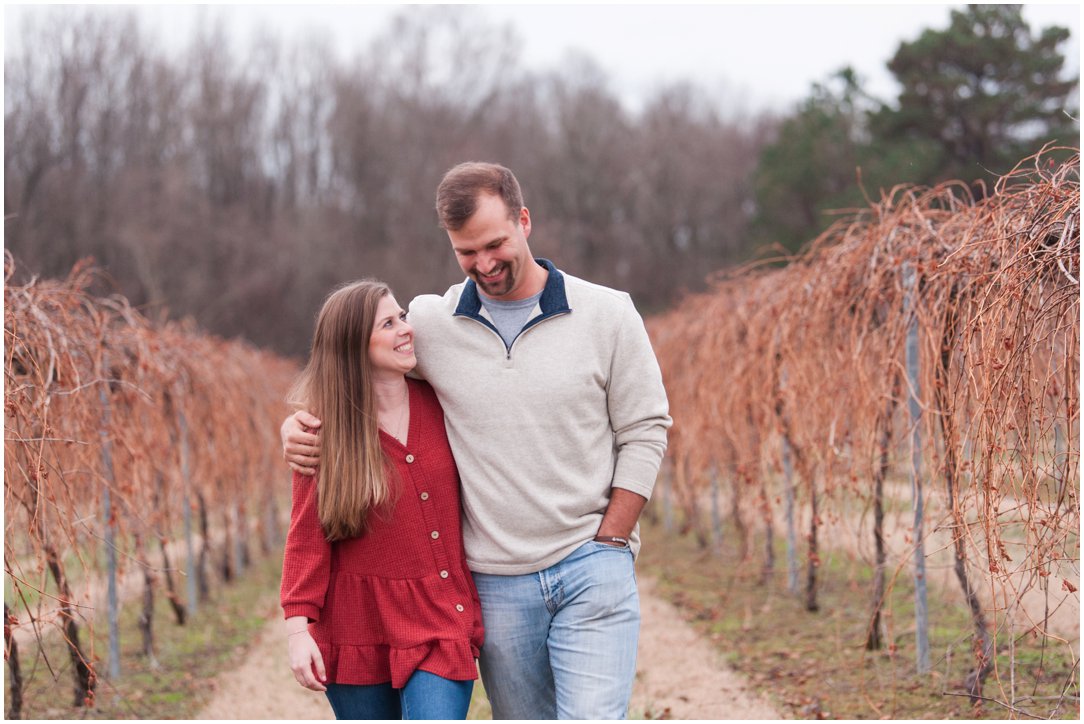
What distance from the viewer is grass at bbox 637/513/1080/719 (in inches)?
151

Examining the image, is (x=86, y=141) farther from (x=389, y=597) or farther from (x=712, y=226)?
(x=389, y=597)

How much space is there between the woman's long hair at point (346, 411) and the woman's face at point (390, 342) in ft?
0.05

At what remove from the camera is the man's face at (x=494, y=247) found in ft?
7.45

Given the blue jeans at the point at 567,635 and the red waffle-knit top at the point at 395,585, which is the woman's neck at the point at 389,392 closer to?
the red waffle-knit top at the point at 395,585

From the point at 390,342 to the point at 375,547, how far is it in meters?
0.46

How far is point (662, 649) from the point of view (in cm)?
554

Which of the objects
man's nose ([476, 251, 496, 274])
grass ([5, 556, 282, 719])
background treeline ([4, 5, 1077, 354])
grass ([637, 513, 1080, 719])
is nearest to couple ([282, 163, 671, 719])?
man's nose ([476, 251, 496, 274])

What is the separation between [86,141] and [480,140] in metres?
9.89

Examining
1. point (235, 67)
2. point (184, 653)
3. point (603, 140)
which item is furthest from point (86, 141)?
point (184, 653)

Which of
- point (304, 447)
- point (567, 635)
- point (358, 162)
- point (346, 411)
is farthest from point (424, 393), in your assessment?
point (358, 162)

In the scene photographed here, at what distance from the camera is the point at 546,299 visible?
2441mm

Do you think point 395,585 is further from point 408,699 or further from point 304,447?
point 304,447

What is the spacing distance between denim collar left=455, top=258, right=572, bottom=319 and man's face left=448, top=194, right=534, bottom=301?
5 centimetres

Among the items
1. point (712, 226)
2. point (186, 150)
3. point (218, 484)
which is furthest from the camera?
point (712, 226)
